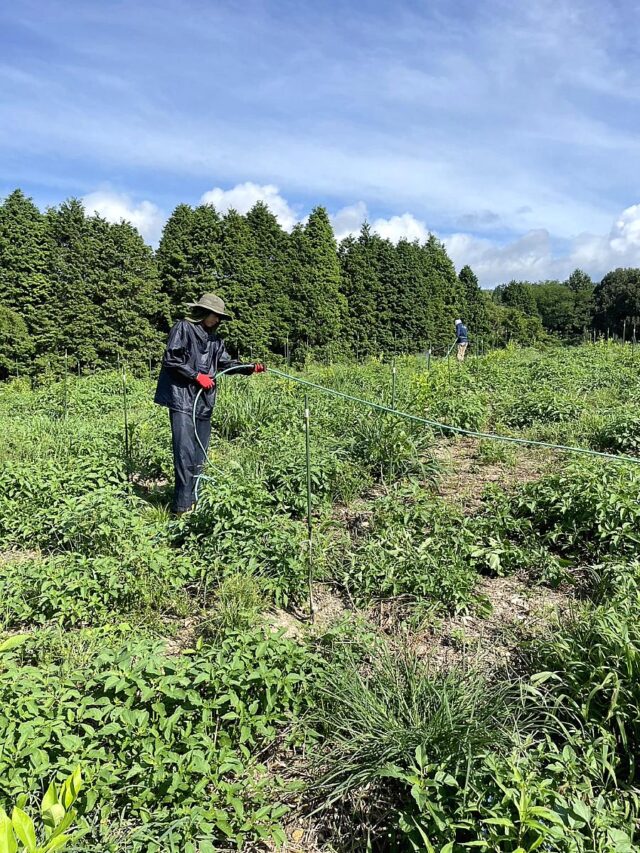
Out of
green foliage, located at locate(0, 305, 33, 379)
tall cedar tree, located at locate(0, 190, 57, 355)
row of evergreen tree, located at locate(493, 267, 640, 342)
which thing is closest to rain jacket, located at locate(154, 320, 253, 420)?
green foliage, located at locate(0, 305, 33, 379)

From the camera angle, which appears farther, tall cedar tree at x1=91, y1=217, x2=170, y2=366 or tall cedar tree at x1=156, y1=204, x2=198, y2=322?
tall cedar tree at x1=156, y1=204, x2=198, y2=322

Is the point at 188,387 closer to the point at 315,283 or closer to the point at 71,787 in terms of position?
the point at 71,787

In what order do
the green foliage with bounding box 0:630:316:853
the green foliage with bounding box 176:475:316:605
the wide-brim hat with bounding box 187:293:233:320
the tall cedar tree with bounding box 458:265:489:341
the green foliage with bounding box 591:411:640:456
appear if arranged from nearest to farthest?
the green foliage with bounding box 0:630:316:853 → the green foliage with bounding box 176:475:316:605 → the wide-brim hat with bounding box 187:293:233:320 → the green foliage with bounding box 591:411:640:456 → the tall cedar tree with bounding box 458:265:489:341

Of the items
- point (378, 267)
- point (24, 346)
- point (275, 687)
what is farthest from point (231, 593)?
point (378, 267)

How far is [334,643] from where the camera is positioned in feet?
8.86

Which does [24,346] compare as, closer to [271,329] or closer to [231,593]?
[271,329]

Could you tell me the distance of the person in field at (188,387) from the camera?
4297 millimetres

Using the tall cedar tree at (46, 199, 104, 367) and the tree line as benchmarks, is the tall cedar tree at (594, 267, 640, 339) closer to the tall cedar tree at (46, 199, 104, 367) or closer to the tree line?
the tree line

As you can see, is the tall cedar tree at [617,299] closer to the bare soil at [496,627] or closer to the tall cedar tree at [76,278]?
the tall cedar tree at [76,278]

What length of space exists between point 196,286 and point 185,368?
9.97 metres

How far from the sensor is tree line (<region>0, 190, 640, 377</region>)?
11.9 metres

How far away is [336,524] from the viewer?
402 cm

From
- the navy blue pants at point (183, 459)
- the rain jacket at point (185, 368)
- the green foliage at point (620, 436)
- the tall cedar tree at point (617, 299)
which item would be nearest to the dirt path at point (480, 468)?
the green foliage at point (620, 436)

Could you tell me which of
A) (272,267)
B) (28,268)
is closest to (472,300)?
(272,267)
